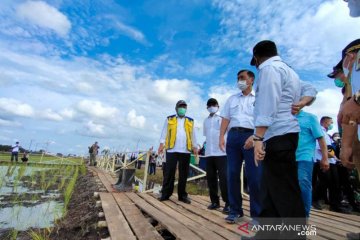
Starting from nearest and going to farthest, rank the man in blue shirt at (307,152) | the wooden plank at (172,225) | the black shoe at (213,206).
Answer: the wooden plank at (172,225), the man in blue shirt at (307,152), the black shoe at (213,206)

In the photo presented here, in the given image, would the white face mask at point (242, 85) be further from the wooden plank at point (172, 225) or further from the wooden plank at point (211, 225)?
the wooden plank at point (172, 225)

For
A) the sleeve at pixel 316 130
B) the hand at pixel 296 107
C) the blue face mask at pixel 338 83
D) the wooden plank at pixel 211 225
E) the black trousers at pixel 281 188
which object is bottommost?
the wooden plank at pixel 211 225

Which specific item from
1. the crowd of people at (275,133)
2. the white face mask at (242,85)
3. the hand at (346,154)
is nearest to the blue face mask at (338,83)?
the crowd of people at (275,133)

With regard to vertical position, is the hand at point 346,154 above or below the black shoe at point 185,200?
above

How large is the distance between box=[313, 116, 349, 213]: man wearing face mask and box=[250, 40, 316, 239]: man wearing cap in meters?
3.33

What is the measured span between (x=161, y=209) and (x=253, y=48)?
2592 mm

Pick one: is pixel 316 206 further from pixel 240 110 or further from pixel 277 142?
pixel 277 142

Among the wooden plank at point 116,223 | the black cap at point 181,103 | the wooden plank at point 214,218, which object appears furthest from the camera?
the black cap at point 181,103

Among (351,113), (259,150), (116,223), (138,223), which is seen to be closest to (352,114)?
(351,113)

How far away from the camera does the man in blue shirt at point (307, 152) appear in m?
3.17

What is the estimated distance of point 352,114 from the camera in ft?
5.16

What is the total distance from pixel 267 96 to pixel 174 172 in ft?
10.9

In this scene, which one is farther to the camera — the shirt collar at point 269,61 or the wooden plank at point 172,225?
the wooden plank at point 172,225

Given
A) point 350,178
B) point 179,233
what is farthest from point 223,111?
point 350,178
